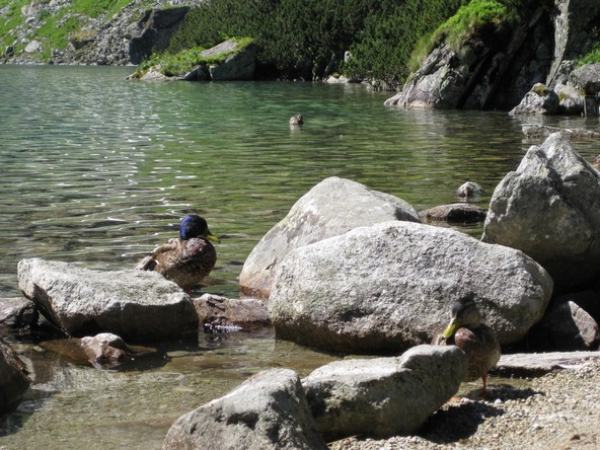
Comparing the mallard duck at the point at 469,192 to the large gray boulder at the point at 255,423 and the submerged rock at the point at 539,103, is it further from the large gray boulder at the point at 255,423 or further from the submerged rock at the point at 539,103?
the submerged rock at the point at 539,103

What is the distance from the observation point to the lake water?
21.6 feet

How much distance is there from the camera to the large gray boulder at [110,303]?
7.96 metres

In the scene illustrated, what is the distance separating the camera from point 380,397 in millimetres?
5594

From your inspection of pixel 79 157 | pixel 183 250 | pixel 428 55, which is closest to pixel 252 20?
pixel 428 55

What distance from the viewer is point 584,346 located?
7.40m

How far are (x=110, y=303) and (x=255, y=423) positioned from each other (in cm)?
321

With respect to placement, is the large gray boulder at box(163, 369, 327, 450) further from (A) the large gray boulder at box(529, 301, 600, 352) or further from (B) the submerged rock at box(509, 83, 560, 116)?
(B) the submerged rock at box(509, 83, 560, 116)

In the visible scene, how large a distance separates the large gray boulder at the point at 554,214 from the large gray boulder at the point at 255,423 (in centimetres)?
365

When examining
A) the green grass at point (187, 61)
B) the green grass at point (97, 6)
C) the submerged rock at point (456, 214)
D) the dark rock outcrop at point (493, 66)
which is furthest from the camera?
the green grass at point (97, 6)

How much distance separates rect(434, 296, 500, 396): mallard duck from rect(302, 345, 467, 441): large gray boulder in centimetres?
52

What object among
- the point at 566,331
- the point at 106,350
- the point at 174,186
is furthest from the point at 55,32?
the point at 566,331

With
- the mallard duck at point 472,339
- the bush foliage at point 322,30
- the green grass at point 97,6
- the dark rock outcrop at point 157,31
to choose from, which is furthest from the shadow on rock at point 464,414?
the green grass at point 97,6

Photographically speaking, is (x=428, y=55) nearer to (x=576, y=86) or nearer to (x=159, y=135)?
(x=576, y=86)

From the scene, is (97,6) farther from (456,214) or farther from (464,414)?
(464,414)
